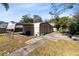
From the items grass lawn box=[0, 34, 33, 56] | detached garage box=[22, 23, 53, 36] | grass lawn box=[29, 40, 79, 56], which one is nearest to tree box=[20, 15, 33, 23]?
detached garage box=[22, 23, 53, 36]

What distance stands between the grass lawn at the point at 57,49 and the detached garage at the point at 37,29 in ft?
0.58

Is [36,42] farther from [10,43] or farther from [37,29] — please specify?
[10,43]

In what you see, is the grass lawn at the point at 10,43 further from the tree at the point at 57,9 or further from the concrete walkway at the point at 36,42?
the tree at the point at 57,9

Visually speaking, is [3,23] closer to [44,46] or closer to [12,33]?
[12,33]

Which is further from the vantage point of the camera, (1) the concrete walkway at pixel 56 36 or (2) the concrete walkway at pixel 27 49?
(1) the concrete walkway at pixel 56 36

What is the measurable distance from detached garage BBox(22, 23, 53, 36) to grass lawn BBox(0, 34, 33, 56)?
9 cm

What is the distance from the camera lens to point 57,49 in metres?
3.95

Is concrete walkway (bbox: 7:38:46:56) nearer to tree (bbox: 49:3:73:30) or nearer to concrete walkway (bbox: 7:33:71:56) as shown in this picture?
concrete walkway (bbox: 7:33:71:56)

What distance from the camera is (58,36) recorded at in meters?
4.05

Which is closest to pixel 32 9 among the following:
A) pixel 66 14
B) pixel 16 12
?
pixel 16 12

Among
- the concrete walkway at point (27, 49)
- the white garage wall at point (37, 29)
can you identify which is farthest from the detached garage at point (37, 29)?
the concrete walkway at point (27, 49)

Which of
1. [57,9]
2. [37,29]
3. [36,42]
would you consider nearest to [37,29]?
[37,29]

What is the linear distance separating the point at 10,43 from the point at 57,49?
0.67 meters

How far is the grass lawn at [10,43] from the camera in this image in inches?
154
